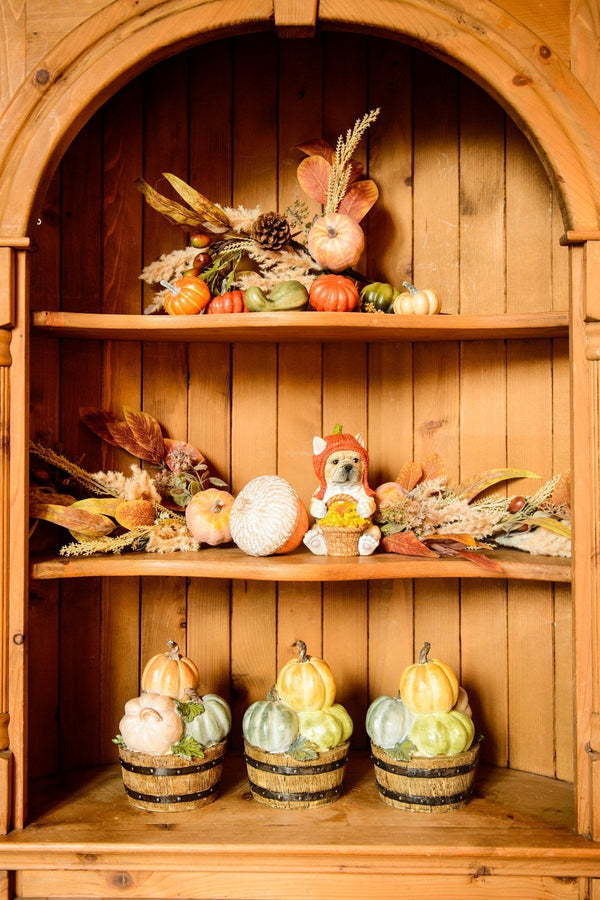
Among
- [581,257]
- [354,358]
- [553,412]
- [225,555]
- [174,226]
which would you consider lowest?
[225,555]

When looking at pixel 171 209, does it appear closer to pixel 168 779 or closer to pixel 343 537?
pixel 343 537

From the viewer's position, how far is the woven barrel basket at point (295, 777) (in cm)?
148

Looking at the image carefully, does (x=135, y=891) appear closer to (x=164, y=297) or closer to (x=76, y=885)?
(x=76, y=885)

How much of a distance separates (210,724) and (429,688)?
45cm

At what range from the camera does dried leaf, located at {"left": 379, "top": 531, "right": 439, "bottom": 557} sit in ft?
4.98

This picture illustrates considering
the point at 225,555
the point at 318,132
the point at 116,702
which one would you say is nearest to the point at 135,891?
the point at 116,702

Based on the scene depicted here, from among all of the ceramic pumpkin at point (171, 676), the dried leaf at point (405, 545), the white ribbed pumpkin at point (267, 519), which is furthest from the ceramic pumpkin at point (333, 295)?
the ceramic pumpkin at point (171, 676)

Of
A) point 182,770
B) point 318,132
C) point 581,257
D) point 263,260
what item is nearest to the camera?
point 581,257

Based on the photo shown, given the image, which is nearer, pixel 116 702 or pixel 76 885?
pixel 76 885

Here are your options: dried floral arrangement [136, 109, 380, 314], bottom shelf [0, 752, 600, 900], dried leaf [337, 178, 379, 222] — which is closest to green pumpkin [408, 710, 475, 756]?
bottom shelf [0, 752, 600, 900]

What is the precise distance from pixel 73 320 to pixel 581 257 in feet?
3.22

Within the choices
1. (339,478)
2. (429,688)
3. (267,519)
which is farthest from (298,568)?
(429,688)

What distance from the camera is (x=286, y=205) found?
71.2 inches

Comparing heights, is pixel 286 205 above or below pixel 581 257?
above
